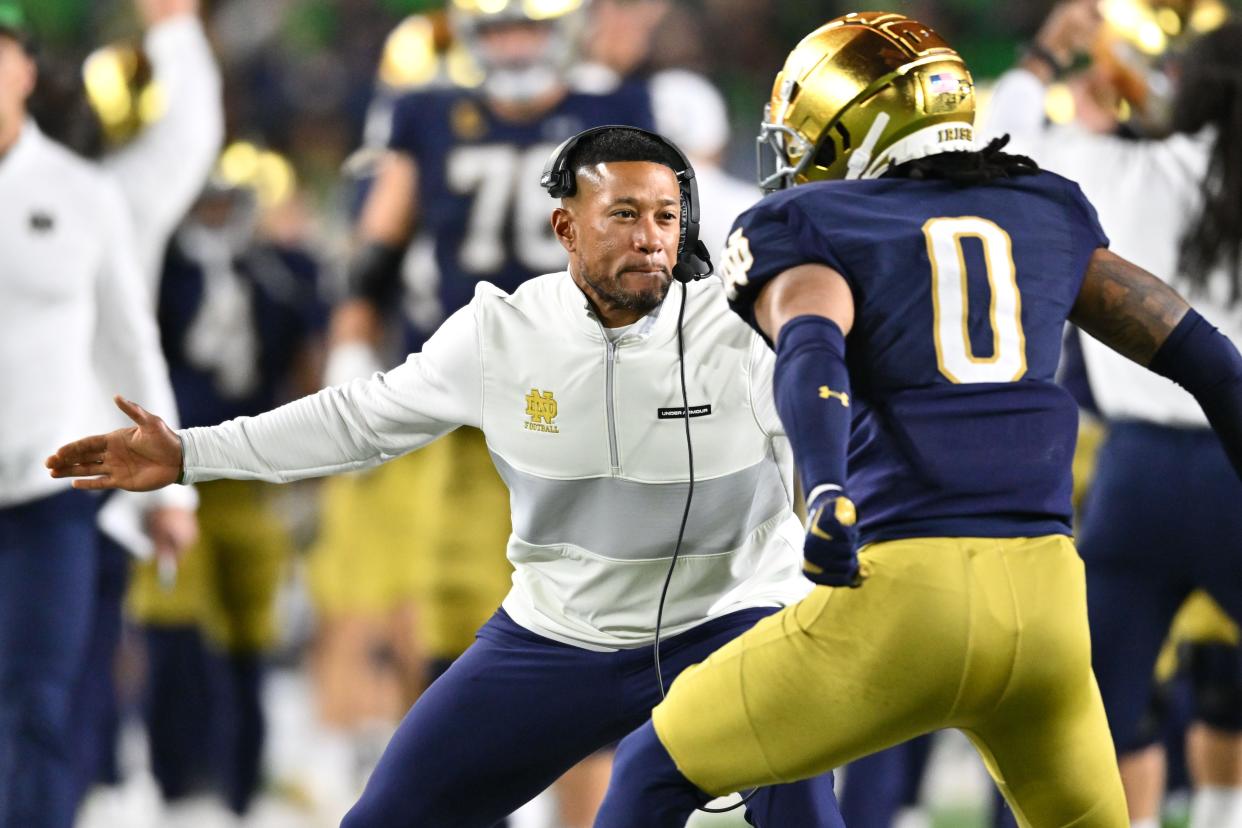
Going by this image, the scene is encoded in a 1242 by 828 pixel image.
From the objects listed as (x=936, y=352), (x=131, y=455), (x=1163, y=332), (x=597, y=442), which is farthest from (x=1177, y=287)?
(x=131, y=455)

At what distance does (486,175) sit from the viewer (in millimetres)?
5098

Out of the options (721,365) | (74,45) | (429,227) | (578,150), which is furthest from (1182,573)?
(74,45)

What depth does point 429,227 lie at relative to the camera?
5.19 meters

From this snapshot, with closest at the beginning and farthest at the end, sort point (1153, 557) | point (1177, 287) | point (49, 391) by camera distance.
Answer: point (1153, 557) → point (1177, 287) → point (49, 391)

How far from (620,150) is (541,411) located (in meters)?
0.42

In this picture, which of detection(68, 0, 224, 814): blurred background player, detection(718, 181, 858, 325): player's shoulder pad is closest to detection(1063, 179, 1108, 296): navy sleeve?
detection(718, 181, 858, 325): player's shoulder pad

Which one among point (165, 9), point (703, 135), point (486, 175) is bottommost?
point (486, 175)

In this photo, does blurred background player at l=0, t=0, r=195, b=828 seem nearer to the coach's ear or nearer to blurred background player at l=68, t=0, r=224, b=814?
blurred background player at l=68, t=0, r=224, b=814

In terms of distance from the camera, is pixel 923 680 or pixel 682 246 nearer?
pixel 923 680

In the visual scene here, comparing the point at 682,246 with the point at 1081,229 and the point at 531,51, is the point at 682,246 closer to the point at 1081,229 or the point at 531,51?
the point at 1081,229

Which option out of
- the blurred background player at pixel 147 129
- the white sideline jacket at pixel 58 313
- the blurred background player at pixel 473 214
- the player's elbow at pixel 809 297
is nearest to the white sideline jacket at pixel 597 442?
the player's elbow at pixel 809 297

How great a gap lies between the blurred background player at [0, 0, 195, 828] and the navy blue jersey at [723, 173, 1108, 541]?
2.10 m

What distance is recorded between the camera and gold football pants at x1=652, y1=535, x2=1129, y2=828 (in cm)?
261

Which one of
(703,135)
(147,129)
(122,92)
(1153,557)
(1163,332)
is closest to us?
(1163,332)
